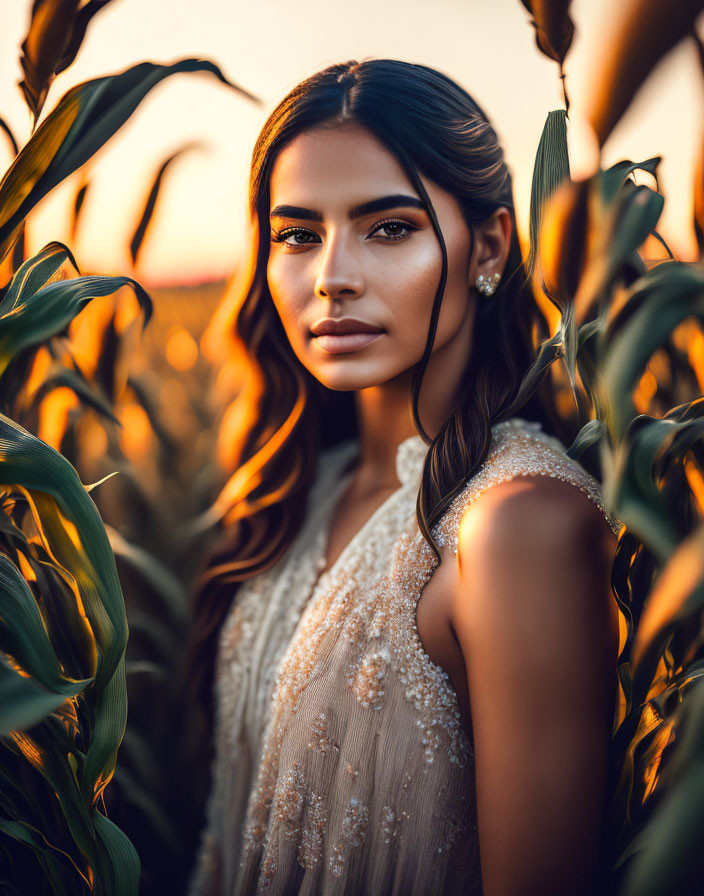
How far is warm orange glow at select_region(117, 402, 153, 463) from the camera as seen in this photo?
5.36ft

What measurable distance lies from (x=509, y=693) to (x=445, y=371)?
1.45 feet

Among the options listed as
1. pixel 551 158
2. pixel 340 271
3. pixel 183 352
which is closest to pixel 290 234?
pixel 340 271

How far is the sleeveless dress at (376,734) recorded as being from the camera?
74cm

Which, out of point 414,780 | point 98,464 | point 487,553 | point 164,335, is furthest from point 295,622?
point 164,335

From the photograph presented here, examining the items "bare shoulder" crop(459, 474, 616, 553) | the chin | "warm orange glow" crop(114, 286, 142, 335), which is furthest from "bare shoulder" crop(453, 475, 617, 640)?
"warm orange glow" crop(114, 286, 142, 335)

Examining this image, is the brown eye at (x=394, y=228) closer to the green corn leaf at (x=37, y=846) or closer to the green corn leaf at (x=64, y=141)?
the green corn leaf at (x=64, y=141)

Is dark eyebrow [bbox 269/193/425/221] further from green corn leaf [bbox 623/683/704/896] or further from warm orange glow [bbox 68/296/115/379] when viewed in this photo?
green corn leaf [bbox 623/683/704/896]

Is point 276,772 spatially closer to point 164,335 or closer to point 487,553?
point 487,553

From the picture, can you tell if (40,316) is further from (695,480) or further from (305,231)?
(695,480)

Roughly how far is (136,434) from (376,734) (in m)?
1.17

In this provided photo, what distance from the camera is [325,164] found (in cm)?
80

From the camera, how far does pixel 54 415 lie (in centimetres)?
96

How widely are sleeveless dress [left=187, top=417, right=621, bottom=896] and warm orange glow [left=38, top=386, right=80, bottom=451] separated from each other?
45 cm

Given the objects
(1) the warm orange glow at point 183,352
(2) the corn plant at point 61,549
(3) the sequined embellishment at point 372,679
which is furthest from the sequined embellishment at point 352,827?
(1) the warm orange glow at point 183,352
